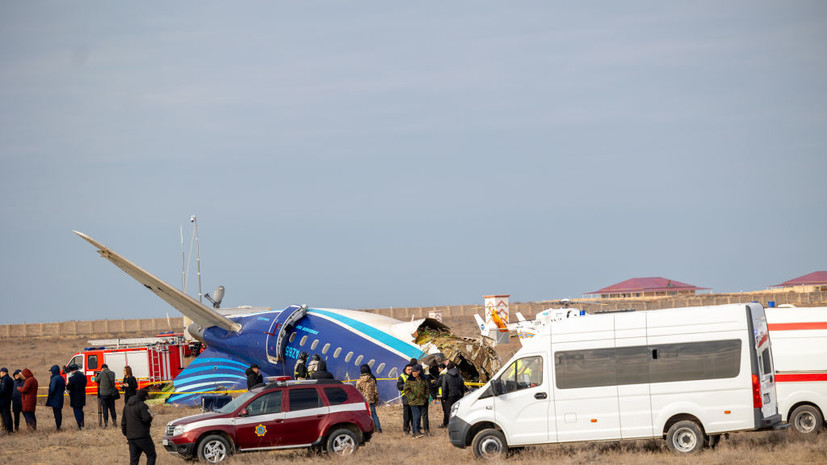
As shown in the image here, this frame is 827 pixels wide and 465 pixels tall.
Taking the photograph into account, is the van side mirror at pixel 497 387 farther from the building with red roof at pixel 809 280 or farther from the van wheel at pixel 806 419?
the building with red roof at pixel 809 280

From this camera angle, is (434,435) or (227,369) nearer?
(434,435)

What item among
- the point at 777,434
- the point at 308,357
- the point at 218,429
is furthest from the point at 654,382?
the point at 308,357

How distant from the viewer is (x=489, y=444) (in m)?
17.8

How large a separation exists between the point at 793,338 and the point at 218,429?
12.0 meters

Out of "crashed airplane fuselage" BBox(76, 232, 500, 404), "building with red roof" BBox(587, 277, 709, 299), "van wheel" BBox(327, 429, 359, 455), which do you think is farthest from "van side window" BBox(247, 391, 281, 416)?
"building with red roof" BBox(587, 277, 709, 299)

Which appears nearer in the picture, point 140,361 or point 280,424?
point 280,424

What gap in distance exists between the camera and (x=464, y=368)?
94.6ft

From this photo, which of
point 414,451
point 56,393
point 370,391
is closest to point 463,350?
point 370,391

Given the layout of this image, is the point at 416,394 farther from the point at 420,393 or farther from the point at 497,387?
the point at 497,387

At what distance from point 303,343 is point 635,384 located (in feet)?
47.4

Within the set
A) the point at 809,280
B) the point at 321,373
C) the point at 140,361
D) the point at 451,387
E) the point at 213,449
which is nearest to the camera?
the point at 213,449

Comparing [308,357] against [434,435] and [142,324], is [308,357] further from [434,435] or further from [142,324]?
[142,324]

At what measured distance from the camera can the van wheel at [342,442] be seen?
18.8m

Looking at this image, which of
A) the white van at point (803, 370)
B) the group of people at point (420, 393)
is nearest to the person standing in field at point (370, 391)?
the group of people at point (420, 393)
